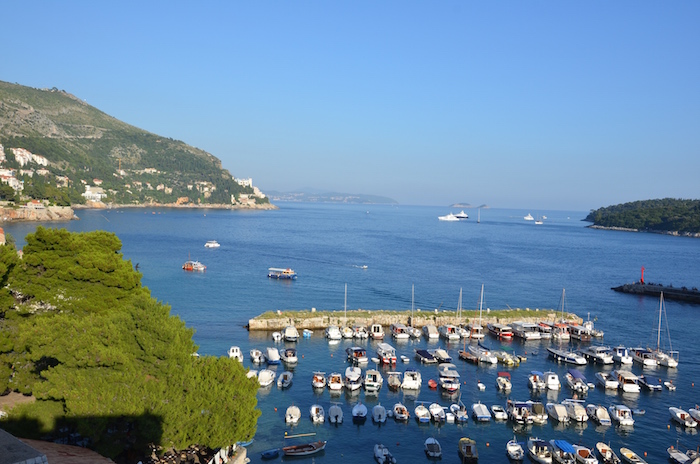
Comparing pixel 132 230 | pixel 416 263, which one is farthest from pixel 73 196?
pixel 416 263

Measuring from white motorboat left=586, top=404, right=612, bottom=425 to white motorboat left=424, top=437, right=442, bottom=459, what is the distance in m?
9.54

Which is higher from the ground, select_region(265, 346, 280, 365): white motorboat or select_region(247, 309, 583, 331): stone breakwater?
select_region(247, 309, 583, 331): stone breakwater

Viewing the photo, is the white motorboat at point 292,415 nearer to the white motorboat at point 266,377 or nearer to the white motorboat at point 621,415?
the white motorboat at point 266,377

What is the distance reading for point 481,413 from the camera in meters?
27.2

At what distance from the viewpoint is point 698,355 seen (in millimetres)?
41719

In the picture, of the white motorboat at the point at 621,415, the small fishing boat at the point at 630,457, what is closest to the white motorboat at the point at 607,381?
the white motorboat at the point at 621,415

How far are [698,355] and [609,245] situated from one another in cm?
10241

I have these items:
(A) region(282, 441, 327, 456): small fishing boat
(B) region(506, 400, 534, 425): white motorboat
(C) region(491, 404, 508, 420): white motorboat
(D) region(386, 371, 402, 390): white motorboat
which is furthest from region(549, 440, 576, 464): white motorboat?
(A) region(282, 441, 327, 456): small fishing boat

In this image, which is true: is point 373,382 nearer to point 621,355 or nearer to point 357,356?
point 357,356

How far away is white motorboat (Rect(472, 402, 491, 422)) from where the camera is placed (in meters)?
27.1

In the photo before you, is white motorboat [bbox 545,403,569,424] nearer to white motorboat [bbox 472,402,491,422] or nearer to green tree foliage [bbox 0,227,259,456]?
white motorboat [bbox 472,402,491,422]

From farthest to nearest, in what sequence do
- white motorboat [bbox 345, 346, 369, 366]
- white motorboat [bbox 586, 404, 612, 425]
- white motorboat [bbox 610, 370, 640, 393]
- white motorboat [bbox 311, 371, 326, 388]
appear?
white motorboat [bbox 345, 346, 369, 366], white motorboat [bbox 610, 370, 640, 393], white motorboat [bbox 311, 371, 326, 388], white motorboat [bbox 586, 404, 612, 425]

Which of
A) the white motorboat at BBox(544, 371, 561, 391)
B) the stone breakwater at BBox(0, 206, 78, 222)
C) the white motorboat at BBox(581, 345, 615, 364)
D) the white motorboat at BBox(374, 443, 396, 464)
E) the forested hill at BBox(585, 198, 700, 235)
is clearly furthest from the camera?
the forested hill at BBox(585, 198, 700, 235)

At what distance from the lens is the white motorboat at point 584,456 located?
22.2 m
